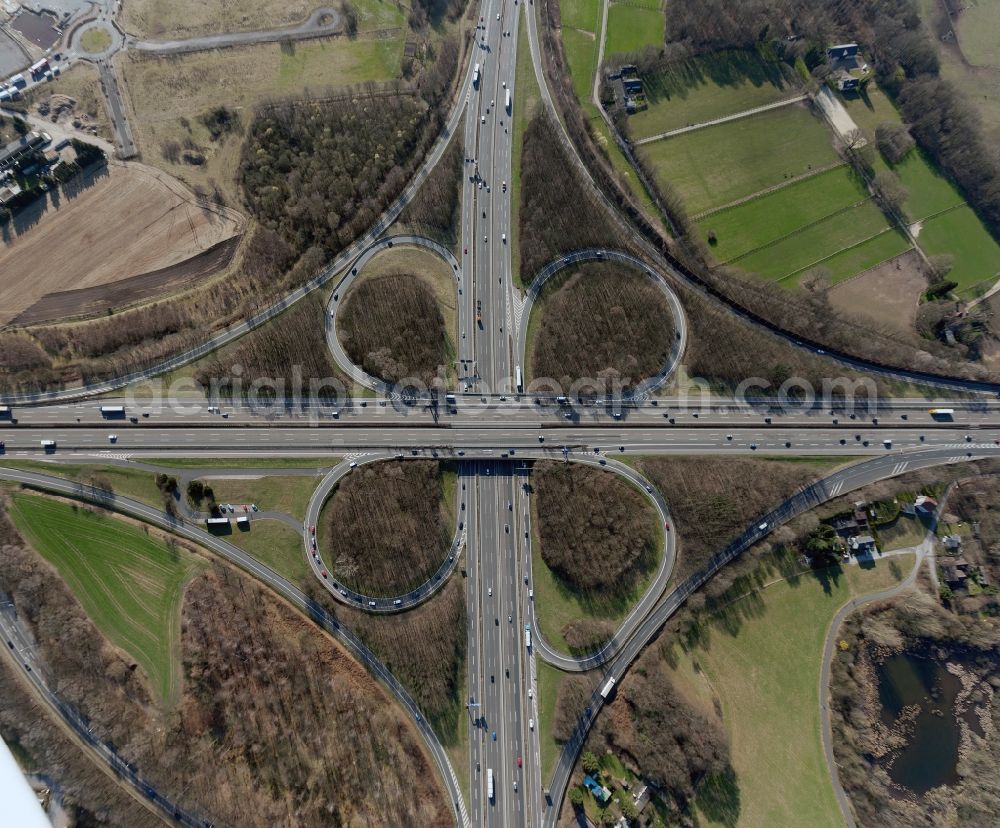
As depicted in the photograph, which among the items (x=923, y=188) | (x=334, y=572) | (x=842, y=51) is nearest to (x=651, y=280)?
(x=923, y=188)

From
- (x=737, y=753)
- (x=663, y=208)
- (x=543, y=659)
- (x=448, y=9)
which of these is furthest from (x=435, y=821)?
(x=448, y=9)

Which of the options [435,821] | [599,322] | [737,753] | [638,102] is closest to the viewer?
[435,821]

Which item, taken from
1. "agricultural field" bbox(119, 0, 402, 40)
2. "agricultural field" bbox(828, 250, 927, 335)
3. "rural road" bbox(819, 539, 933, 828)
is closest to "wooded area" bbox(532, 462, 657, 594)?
"rural road" bbox(819, 539, 933, 828)

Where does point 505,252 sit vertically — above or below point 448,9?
below

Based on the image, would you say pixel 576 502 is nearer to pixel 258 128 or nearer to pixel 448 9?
pixel 258 128

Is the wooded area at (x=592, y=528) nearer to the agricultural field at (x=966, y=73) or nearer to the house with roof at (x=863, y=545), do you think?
the house with roof at (x=863, y=545)

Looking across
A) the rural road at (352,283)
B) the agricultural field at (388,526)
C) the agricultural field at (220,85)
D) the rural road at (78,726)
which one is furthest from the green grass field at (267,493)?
the agricultural field at (220,85)

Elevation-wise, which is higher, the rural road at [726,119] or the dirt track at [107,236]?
the rural road at [726,119]
